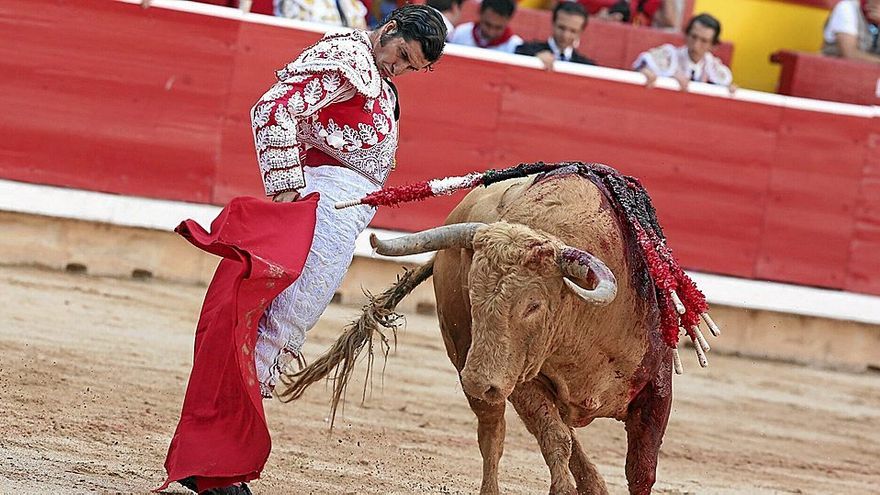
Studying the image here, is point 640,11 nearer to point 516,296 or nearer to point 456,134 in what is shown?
point 456,134

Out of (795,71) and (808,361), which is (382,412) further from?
(795,71)

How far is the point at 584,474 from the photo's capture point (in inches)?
150

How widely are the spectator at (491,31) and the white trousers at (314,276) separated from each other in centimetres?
413

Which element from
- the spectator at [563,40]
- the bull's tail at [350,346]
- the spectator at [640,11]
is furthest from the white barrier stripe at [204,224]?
the bull's tail at [350,346]

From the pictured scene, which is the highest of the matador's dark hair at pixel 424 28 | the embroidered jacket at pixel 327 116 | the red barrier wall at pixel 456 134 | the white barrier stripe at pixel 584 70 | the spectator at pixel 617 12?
the matador's dark hair at pixel 424 28

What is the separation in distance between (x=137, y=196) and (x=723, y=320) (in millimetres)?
3145

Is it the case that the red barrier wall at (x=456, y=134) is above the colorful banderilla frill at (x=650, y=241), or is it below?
below

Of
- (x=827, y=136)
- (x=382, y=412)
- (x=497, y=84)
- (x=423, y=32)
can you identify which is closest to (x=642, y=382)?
(x=423, y=32)

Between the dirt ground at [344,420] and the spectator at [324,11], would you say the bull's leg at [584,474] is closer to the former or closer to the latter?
the dirt ground at [344,420]

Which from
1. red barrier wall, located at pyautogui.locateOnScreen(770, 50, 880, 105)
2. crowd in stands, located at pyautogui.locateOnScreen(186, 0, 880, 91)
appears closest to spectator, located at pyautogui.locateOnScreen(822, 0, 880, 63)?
crowd in stands, located at pyautogui.locateOnScreen(186, 0, 880, 91)

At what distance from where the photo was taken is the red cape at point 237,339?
11.4ft

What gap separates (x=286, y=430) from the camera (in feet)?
15.7

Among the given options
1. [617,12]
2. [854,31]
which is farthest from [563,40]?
[854,31]

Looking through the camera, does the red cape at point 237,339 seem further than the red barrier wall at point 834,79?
No
